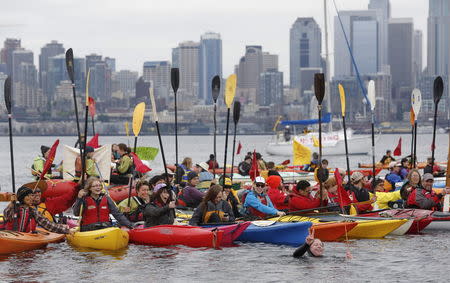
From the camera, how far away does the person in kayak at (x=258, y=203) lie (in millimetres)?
18391

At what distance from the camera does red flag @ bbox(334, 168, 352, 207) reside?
18.1m

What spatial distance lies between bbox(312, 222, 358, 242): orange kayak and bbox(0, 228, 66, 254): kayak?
4665 mm

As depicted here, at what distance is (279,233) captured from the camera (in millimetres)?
17656

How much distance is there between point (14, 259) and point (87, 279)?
2.13 m

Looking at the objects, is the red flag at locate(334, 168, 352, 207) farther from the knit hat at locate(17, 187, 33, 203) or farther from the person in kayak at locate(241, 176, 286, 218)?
the knit hat at locate(17, 187, 33, 203)

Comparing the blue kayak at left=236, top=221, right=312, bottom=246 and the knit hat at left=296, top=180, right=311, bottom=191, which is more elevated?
the knit hat at left=296, top=180, right=311, bottom=191

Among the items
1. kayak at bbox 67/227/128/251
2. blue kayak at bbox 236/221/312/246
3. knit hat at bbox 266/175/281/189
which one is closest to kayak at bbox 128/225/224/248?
kayak at bbox 67/227/128/251

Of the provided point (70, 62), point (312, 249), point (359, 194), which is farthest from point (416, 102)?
point (312, 249)

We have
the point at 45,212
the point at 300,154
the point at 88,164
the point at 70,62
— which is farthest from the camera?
the point at 300,154

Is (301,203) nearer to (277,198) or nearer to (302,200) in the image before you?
(302,200)

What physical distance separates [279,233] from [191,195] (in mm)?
3470

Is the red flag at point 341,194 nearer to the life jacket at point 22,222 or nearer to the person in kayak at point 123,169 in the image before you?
the life jacket at point 22,222

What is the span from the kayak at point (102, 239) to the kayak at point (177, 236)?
0.34m

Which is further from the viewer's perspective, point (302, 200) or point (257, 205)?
point (302, 200)
